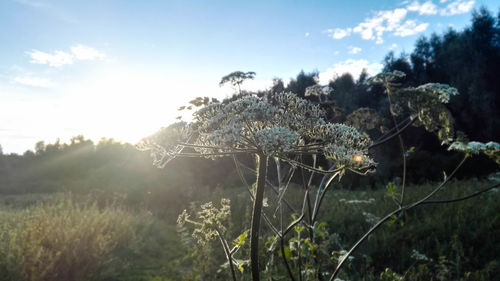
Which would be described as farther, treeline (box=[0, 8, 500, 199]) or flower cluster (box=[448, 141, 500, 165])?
treeline (box=[0, 8, 500, 199])

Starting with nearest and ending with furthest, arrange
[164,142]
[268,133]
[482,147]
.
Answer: [268,133], [164,142], [482,147]

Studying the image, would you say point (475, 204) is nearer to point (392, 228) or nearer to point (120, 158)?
point (392, 228)

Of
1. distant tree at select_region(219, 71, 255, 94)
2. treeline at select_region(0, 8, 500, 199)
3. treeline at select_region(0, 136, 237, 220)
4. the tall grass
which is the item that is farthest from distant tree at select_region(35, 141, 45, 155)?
distant tree at select_region(219, 71, 255, 94)

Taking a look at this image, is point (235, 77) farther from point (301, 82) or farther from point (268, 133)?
point (301, 82)

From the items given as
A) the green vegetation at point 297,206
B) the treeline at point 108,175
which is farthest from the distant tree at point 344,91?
the treeline at point 108,175

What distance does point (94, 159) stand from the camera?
3027cm

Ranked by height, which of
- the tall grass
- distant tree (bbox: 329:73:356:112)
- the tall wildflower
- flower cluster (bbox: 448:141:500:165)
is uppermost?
distant tree (bbox: 329:73:356:112)

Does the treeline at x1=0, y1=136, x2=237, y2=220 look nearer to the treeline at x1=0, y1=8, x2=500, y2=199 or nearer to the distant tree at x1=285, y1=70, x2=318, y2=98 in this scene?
the treeline at x1=0, y1=8, x2=500, y2=199

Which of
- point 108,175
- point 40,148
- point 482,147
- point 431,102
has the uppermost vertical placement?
point 40,148

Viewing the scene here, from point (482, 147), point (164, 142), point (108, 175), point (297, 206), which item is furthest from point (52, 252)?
point (108, 175)

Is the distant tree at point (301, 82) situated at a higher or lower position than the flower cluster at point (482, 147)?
higher

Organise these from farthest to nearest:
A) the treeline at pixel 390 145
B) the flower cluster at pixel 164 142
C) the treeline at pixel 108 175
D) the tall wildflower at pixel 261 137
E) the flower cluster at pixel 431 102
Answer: the treeline at pixel 390 145 < the treeline at pixel 108 175 < the flower cluster at pixel 431 102 < the flower cluster at pixel 164 142 < the tall wildflower at pixel 261 137

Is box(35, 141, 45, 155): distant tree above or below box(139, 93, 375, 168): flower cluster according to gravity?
above

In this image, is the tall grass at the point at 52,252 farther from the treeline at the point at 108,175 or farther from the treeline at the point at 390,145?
the treeline at the point at 390,145
